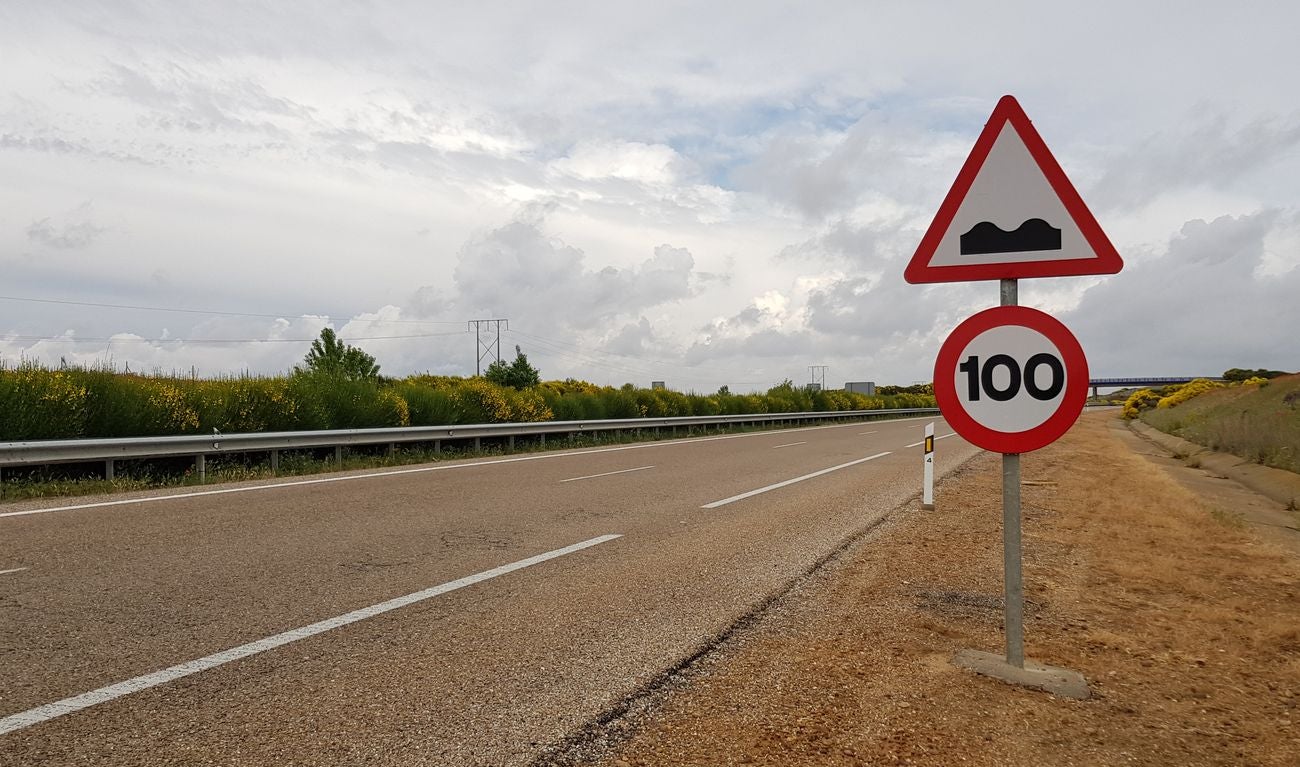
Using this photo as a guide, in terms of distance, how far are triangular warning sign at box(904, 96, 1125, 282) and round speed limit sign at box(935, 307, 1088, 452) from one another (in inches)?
9.7

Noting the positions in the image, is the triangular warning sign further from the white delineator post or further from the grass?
the grass

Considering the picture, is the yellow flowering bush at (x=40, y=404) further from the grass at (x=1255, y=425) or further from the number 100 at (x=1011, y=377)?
the grass at (x=1255, y=425)

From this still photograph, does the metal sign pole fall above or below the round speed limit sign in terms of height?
below

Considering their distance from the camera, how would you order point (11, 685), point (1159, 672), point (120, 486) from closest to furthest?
1. point (11, 685)
2. point (1159, 672)
3. point (120, 486)

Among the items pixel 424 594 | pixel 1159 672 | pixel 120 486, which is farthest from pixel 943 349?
pixel 120 486

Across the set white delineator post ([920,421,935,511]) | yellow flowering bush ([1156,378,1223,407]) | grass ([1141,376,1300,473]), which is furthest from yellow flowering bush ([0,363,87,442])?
yellow flowering bush ([1156,378,1223,407])

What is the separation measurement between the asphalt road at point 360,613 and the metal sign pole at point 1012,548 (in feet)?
5.10

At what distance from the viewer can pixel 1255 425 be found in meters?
19.0

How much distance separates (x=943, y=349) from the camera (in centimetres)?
392

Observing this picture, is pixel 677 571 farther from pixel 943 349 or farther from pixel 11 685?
pixel 11 685

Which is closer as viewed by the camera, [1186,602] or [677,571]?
[1186,602]

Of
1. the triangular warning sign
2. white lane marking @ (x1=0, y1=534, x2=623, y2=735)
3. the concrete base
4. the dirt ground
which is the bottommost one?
the dirt ground

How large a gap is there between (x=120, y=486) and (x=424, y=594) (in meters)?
8.52

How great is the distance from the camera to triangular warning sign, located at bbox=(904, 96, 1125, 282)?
3.76 m
